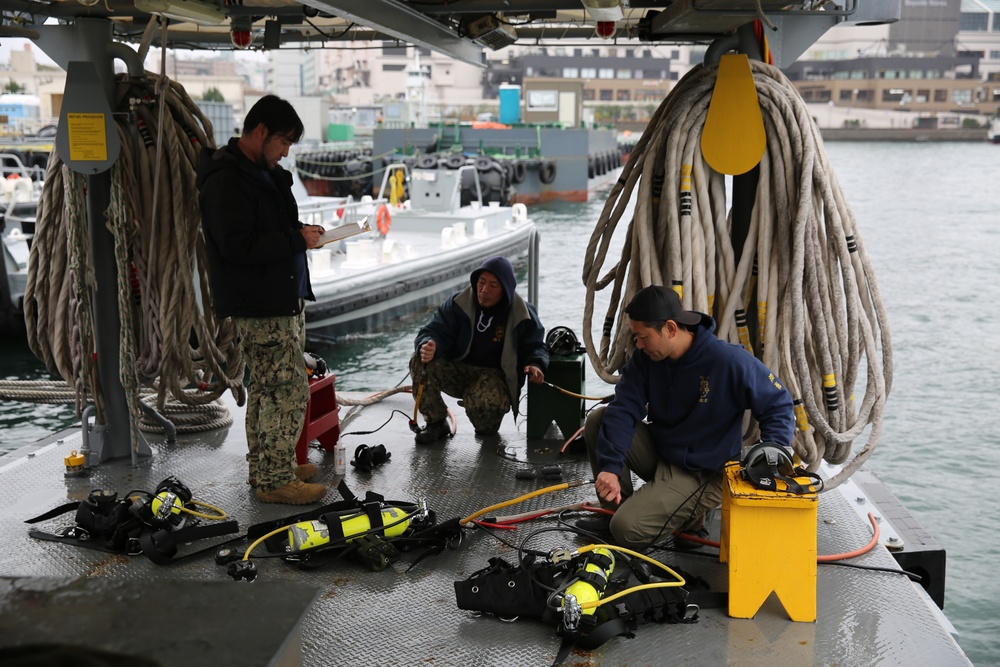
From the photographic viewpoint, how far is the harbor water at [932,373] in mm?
6352

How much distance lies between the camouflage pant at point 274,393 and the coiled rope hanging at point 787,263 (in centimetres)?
135

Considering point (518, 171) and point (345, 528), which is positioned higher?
point (518, 171)

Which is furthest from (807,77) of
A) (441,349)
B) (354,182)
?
(441,349)

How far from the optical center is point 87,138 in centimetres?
423

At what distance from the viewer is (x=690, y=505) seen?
11.5 feet

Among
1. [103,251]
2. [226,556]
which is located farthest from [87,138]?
[226,556]

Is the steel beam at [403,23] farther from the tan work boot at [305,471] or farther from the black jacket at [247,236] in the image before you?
the tan work boot at [305,471]

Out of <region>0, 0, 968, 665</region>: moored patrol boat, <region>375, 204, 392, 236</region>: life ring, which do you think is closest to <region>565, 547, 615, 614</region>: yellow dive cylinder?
<region>0, 0, 968, 665</region>: moored patrol boat

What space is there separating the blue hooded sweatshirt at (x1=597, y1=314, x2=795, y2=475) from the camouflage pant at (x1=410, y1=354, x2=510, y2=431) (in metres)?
1.40

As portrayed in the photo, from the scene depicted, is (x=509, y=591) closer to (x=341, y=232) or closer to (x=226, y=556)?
(x=226, y=556)

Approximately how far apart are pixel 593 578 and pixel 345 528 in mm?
1000

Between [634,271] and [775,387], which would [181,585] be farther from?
[634,271]

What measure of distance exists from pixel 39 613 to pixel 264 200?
261cm

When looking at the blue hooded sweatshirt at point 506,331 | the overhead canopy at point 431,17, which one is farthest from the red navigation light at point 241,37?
the blue hooded sweatshirt at point 506,331
